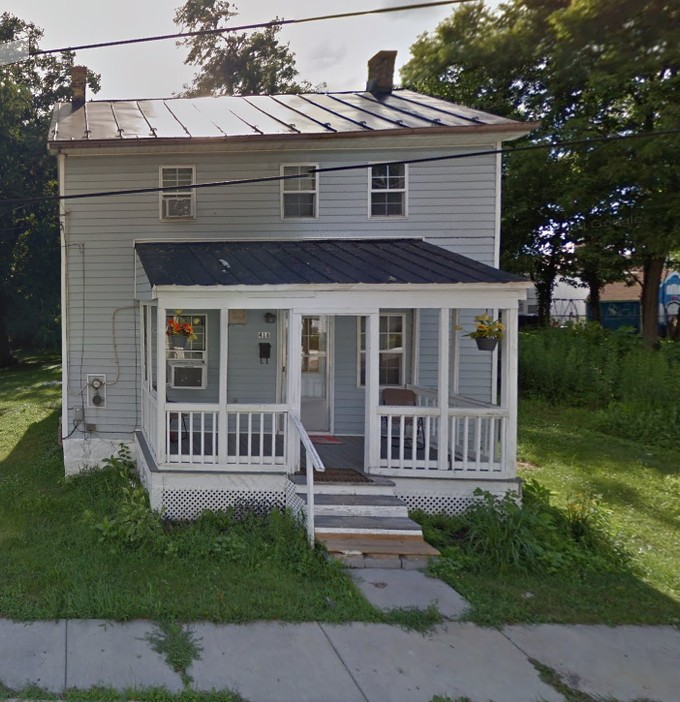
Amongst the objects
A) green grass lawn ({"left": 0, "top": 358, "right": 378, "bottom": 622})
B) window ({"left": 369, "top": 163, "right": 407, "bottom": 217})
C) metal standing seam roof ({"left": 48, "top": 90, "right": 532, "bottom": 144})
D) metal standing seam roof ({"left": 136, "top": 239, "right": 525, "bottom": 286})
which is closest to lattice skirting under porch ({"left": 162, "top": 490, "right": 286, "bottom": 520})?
green grass lawn ({"left": 0, "top": 358, "right": 378, "bottom": 622})

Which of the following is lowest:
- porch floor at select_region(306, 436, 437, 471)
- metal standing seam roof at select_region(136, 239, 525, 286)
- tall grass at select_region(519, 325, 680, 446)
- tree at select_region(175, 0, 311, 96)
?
porch floor at select_region(306, 436, 437, 471)

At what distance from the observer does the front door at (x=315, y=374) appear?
8523 mm

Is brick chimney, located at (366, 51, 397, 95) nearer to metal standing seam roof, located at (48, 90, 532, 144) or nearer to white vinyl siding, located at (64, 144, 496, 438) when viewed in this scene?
metal standing seam roof, located at (48, 90, 532, 144)

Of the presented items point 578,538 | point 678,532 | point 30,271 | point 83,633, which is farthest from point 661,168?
point 30,271

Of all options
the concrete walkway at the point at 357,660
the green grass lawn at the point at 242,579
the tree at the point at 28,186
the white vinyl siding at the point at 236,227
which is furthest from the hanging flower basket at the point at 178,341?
the tree at the point at 28,186

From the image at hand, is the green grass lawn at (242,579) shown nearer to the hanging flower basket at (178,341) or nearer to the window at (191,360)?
the window at (191,360)

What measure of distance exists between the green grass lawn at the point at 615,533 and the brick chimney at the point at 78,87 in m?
10.7

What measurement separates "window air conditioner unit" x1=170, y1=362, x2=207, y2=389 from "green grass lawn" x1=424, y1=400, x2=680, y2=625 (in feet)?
17.3

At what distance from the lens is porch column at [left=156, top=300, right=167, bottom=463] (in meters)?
6.18

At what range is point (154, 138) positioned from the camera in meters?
7.93

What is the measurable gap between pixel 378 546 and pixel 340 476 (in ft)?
4.14

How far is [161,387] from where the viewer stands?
20.2 ft

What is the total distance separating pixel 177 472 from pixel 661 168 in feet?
50.9

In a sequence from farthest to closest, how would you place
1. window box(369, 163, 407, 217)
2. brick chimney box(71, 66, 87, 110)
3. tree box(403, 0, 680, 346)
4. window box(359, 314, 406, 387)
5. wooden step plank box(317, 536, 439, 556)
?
brick chimney box(71, 66, 87, 110)
tree box(403, 0, 680, 346)
window box(359, 314, 406, 387)
window box(369, 163, 407, 217)
wooden step plank box(317, 536, 439, 556)
